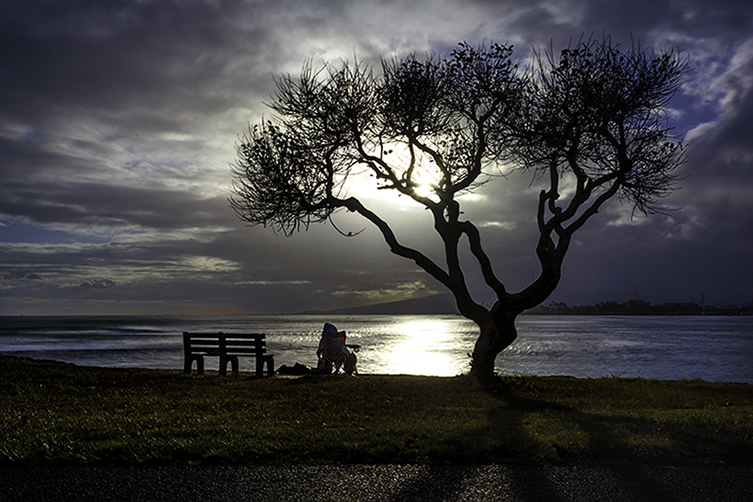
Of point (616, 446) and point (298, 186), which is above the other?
point (298, 186)

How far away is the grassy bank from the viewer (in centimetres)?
731

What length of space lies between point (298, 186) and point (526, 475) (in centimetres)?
1425

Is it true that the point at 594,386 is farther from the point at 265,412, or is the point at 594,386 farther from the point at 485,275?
the point at 265,412

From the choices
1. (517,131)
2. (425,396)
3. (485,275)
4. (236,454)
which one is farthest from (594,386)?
(236,454)

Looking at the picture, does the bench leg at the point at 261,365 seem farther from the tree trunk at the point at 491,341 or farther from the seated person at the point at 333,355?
the tree trunk at the point at 491,341

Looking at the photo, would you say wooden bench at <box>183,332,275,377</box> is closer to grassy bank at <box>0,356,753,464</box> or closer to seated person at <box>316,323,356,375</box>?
seated person at <box>316,323,356,375</box>

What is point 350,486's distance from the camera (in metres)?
6.11

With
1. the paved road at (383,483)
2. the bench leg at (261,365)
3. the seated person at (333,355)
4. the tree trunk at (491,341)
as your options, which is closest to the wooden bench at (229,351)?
the bench leg at (261,365)

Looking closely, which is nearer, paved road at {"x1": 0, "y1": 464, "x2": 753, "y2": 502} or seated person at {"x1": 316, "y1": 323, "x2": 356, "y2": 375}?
paved road at {"x1": 0, "y1": 464, "x2": 753, "y2": 502}

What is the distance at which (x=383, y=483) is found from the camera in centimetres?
620

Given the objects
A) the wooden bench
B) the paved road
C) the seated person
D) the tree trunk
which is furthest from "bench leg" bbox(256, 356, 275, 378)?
the paved road

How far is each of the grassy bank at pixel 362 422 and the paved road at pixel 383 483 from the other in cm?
45

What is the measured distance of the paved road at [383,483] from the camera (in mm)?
5816

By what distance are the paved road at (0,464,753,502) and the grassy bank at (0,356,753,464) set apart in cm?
45
